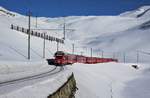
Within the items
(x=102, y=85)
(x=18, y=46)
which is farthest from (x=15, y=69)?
(x=18, y=46)

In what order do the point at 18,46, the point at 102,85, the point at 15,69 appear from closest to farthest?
the point at 15,69, the point at 102,85, the point at 18,46

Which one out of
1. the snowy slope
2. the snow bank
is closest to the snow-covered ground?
the snow bank

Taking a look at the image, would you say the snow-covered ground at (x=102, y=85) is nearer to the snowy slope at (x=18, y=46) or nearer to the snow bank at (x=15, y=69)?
the snow bank at (x=15, y=69)

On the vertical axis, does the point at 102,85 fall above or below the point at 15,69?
below

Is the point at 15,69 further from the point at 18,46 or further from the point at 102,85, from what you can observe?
the point at 18,46

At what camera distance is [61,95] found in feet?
83.5

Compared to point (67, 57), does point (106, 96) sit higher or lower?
lower

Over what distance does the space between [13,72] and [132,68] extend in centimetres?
8941

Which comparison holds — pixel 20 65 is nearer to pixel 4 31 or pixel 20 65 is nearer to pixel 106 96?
pixel 106 96

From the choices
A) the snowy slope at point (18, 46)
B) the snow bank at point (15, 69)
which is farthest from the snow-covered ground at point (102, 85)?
the snowy slope at point (18, 46)

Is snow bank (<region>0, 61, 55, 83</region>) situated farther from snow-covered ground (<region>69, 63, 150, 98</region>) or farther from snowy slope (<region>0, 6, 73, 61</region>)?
snowy slope (<region>0, 6, 73, 61</region>)

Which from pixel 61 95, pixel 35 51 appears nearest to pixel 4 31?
pixel 35 51

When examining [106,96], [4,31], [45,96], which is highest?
[4,31]

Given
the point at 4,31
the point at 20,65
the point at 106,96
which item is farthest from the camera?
the point at 4,31
